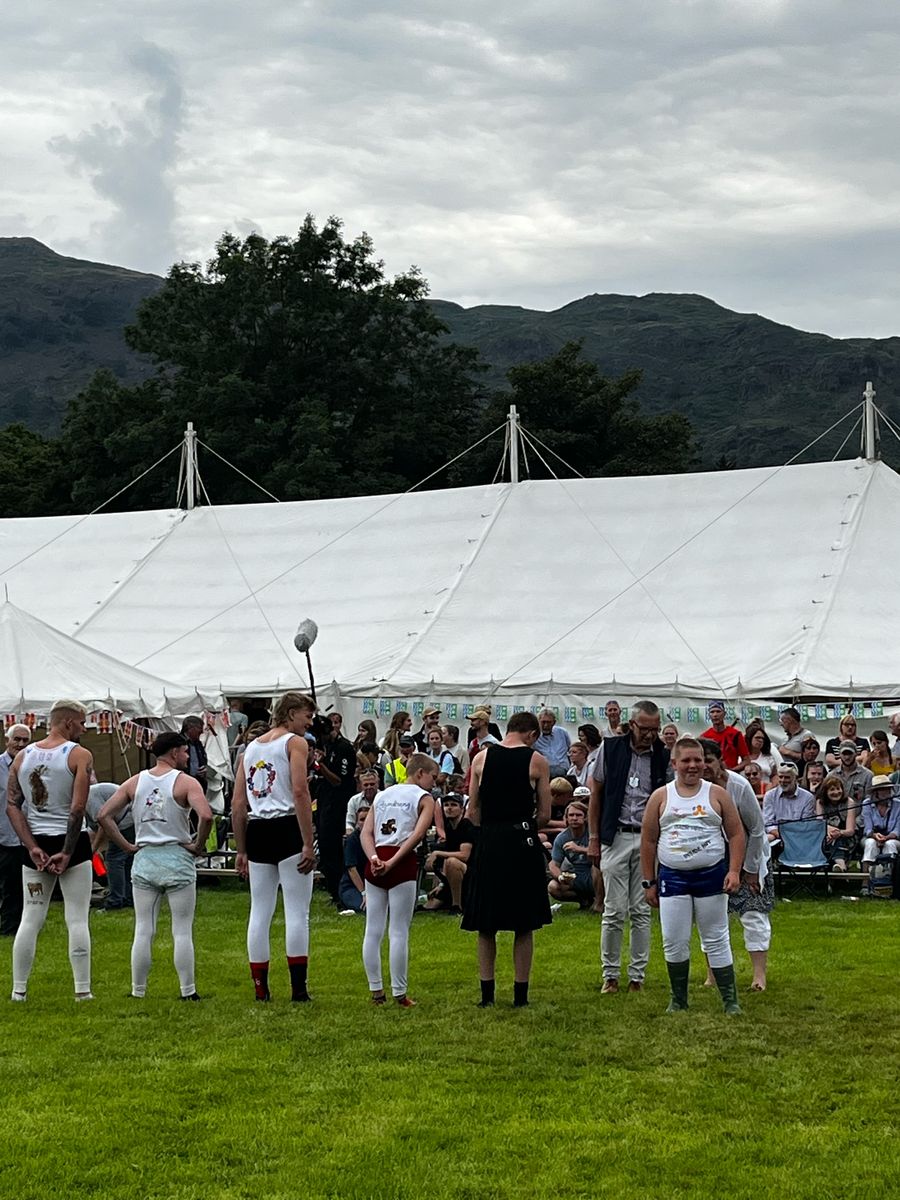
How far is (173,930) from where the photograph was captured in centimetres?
854

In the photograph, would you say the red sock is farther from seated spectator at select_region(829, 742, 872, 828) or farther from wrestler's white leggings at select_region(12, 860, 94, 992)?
seated spectator at select_region(829, 742, 872, 828)

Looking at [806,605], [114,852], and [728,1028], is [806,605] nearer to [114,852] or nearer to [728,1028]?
[114,852]

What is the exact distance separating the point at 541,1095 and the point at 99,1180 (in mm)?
1852

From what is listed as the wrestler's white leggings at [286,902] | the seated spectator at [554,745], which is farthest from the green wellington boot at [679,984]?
the seated spectator at [554,745]

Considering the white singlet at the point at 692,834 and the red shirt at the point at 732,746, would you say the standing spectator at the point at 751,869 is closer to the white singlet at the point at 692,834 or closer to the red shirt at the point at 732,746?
the white singlet at the point at 692,834

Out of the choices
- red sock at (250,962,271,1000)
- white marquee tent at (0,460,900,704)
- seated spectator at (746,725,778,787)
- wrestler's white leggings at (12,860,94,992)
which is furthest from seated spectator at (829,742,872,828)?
wrestler's white leggings at (12,860,94,992)

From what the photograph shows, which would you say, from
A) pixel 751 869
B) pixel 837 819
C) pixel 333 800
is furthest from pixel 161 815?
pixel 837 819

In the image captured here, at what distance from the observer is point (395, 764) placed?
1351cm

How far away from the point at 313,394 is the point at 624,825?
3932 cm

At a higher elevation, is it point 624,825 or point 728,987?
point 624,825

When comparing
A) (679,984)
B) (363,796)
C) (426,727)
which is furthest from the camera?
(426,727)

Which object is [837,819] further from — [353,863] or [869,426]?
[869,426]

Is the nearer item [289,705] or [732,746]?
[289,705]

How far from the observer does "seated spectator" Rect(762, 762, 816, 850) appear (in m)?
13.6
